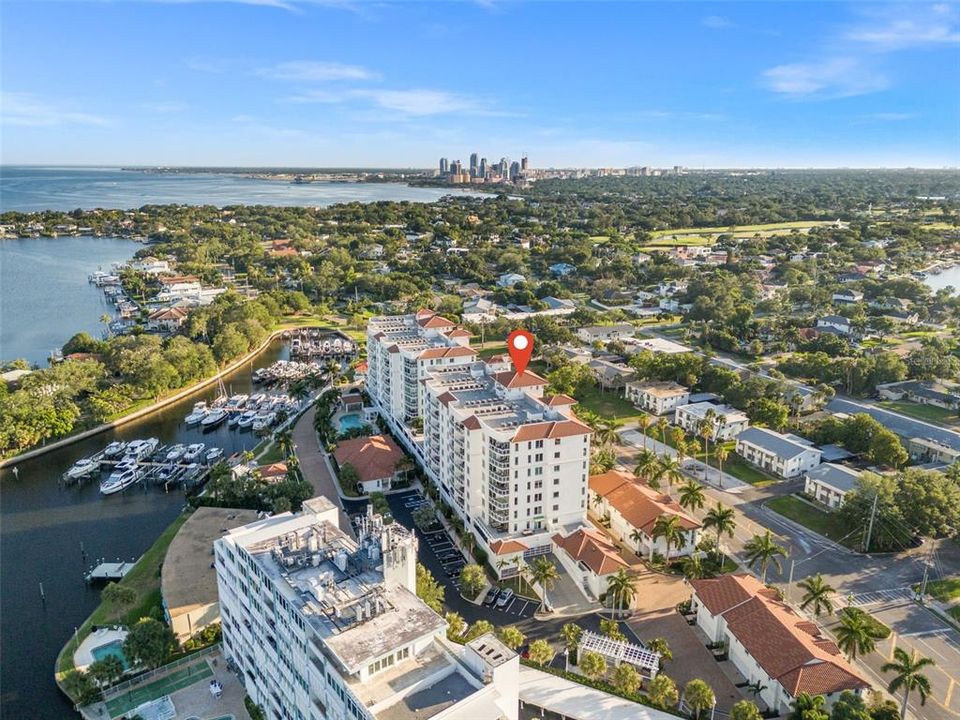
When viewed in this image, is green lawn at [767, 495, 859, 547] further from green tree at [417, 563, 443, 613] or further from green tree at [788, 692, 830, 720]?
green tree at [417, 563, 443, 613]

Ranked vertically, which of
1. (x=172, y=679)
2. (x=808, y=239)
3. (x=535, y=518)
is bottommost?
(x=172, y=679)

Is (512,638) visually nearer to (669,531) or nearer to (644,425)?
(669,531)

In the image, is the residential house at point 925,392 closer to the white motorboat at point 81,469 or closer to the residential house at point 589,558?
the residential house at point 589,558

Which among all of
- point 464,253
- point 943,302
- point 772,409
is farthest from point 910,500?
point 464,253

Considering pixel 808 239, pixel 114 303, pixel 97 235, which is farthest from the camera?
pixel 97 235

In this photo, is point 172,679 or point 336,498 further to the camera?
point 336,498

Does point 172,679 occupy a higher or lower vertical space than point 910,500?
lower

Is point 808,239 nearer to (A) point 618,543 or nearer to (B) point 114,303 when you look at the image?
(A) point 618,543

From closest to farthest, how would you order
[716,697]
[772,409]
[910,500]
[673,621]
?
[716,697]
[673,621]
[910,500]
[772,409]
